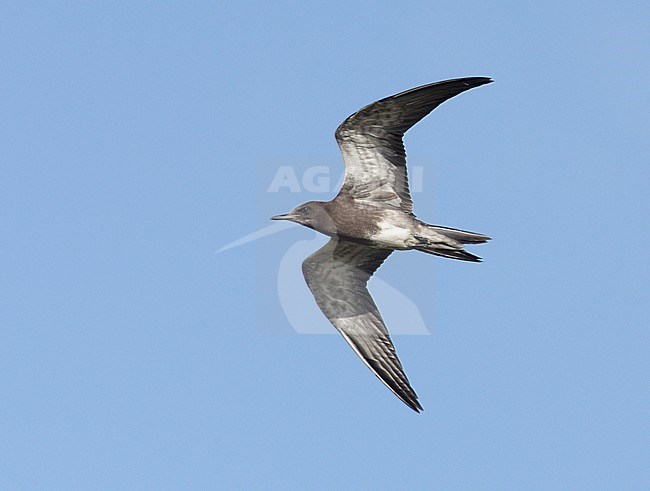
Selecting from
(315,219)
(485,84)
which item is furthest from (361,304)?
(485,84)

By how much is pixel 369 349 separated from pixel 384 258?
5.90ft

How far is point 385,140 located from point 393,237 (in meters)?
1.67

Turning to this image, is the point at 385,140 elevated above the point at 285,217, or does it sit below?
above

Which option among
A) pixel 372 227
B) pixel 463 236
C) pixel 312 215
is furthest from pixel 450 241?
pixel 312 215

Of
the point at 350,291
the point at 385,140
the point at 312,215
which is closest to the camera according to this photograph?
the point at 385,140

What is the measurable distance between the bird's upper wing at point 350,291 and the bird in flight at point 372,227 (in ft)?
0.06

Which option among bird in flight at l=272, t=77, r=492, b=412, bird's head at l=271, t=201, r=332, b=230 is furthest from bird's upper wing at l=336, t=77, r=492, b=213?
bird's head at l=271, t=201, r=332, b=230

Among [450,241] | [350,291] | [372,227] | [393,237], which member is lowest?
[350,291]

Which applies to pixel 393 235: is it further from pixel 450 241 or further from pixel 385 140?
pixel 385 140

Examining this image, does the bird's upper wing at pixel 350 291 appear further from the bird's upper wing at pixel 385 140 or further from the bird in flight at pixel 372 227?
the bird's upper wing at pixel 385 140

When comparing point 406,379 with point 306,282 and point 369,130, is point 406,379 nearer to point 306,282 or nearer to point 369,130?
point 306,282

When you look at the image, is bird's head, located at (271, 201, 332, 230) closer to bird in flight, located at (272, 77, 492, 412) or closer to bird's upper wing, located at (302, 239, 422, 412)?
bird in flight, located at (272, 77, 492, 412)

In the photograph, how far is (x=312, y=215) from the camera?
1792 cm

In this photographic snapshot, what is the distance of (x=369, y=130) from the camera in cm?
1706
